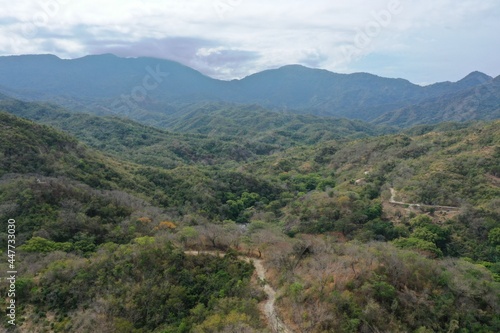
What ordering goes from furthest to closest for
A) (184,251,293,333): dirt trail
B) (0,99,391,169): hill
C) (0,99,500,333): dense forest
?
(0,99,391,169): hill
(0,99,500,333): dense forest
(184,251,293,333): dirt trail

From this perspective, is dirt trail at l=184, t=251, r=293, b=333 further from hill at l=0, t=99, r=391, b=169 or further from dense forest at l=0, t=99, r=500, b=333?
hill at l=0, t=99, r=391, b=169

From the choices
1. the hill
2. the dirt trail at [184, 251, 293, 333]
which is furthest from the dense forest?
the hill

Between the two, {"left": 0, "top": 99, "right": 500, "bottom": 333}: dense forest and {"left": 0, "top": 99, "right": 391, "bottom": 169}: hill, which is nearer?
{"left": 0, "top": 99, "right": 500, "bottom": 333}: dense forest

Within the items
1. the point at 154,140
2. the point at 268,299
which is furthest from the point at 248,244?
the point at 154,140

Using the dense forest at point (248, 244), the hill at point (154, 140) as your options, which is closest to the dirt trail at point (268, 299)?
the dense forest at point (248, 244)

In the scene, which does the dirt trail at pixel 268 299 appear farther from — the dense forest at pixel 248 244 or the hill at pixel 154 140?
the hill at pixel 154 140

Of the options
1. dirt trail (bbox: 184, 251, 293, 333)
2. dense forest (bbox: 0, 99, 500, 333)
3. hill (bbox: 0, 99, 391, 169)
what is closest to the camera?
dirt trail (bbox: 184, 251, 293, 333)
